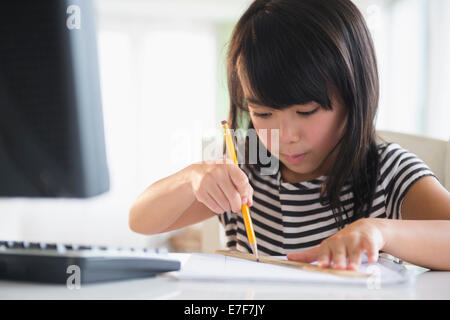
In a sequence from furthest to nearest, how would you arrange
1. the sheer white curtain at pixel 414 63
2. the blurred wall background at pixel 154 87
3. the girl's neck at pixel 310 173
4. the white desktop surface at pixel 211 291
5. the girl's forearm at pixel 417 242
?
the blurred wall background at pixel 154 87
the sheer white curtain at pixel 414 63
the girl's neck at pixel 310 173
the girl's forearm at pixel 417 242
the white desktop surface at pixel 211 291

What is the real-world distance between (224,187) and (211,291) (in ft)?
0.55

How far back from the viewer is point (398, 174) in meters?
0.74

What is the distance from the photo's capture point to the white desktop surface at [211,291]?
1.18 ft

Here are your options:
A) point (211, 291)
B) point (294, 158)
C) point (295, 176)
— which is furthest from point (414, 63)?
point (211, 291)

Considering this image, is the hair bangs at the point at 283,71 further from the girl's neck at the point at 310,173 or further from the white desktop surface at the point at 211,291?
the white desktop surface at the point at 211,291

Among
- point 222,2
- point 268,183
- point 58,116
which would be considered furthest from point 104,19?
point 58,116

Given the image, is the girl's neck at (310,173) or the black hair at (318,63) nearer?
the black hair at (318,63)

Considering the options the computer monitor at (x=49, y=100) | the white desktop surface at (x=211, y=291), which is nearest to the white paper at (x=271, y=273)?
the white desktop surface at (x=211, y=291)

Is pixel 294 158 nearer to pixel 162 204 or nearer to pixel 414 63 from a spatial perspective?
pixel 162 204

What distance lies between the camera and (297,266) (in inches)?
17.6

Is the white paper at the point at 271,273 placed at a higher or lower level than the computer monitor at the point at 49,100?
lower

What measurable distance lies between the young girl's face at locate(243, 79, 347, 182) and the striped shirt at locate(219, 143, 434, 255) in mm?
93

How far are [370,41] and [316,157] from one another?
0.22 m

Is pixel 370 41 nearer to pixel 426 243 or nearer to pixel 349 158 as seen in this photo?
pixel 349 158
